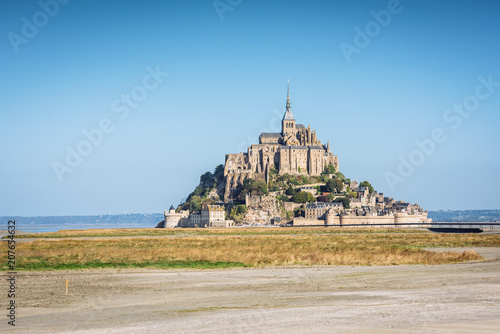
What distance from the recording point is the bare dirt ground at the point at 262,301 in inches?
541

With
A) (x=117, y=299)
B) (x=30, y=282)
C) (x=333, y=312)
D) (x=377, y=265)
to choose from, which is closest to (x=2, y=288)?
(x=30, y=282)

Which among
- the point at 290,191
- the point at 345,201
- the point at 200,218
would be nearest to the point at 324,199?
the point at 345,201

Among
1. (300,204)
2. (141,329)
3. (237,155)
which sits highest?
(237,155)

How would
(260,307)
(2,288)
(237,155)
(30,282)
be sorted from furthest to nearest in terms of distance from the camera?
1. (237,155)
2. (30,282)
3. (2,288)
4. (260,307)

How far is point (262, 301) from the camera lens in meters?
17.3

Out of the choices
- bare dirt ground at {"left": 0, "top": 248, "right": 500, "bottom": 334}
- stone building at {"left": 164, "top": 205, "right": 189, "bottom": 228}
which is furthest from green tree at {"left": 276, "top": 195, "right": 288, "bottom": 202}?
bare dirt ground at {"left": 0, "top": 248, "right": 500, "bottom": 334}

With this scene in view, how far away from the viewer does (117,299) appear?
18016 mm

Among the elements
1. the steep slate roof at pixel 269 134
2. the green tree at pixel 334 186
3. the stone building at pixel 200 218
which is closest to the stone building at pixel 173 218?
the stone building at pixel 200 218

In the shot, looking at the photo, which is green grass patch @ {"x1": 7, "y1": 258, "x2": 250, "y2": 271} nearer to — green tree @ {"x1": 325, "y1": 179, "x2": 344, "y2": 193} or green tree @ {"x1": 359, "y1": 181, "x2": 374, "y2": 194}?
green tree @ {"x1": 325, "y1": 179, "x2": 344, "y2": 193}

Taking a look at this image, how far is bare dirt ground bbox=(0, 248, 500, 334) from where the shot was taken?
13.7 meters

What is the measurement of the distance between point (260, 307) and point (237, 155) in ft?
393

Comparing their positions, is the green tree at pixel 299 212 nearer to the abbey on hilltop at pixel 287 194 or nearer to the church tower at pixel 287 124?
the abbey on hilltop at pixel 287 194

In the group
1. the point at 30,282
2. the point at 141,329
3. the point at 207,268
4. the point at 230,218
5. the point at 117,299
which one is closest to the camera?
the point at 141,329

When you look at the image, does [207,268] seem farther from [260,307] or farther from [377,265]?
[260,307]
